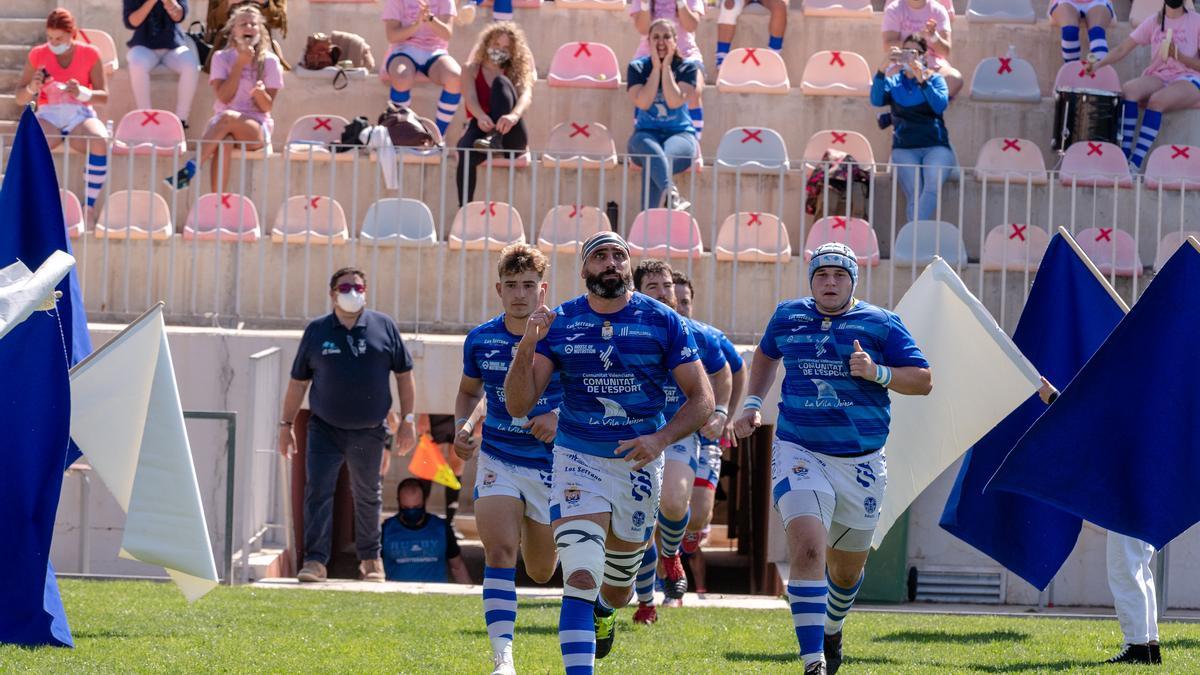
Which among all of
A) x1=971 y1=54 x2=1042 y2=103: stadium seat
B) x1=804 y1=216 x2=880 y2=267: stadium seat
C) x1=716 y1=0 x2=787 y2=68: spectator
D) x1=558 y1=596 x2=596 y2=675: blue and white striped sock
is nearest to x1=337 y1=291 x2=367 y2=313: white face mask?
x1=804 y1=216 x2=880 y2=267: stadium seat

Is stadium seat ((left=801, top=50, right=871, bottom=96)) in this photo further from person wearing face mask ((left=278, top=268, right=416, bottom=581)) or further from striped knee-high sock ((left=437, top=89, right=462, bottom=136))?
person wearing face mask ((left=278, top=268, right=416, bottom=581))

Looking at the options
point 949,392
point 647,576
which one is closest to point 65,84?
point 647,576

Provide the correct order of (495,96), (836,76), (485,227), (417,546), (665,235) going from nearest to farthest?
(417,546) < (665,235) < (485,227) < (495,96) < (836,76)

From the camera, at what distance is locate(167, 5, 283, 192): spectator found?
15.7 m

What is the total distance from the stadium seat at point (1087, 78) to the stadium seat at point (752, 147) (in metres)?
3.05

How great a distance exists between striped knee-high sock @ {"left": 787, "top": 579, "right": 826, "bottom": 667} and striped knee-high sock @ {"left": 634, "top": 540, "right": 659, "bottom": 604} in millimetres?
2265

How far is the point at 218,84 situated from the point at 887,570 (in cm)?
747

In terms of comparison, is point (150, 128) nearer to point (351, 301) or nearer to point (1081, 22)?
point (351, 301)

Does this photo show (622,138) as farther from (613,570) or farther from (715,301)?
(613,570)

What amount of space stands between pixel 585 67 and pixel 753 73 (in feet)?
5.44

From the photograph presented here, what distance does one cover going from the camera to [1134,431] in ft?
27.6

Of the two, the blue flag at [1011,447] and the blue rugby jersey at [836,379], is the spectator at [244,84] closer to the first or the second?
the blue flag at [1011,447]

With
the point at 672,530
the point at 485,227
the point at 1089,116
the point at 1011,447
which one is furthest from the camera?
the point at 1089,116

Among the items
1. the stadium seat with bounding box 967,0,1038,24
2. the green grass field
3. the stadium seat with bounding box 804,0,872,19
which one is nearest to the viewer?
the green grass field
